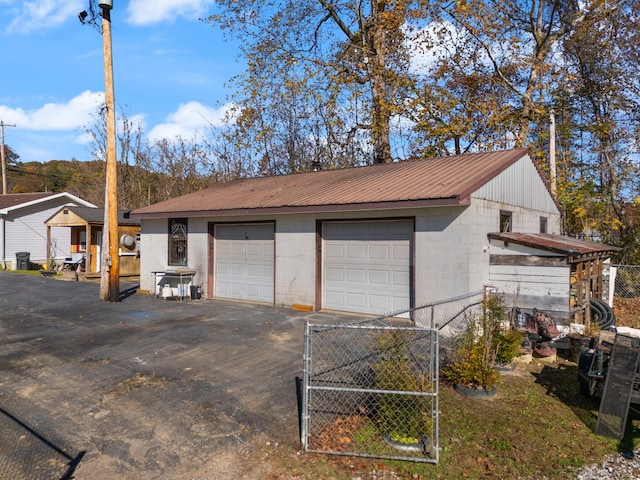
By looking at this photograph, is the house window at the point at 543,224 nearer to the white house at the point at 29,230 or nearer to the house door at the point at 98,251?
the house door at the point at 98,251

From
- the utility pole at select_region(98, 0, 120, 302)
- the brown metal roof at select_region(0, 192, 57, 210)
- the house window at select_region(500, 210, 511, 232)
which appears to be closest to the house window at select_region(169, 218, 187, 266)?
the utility pole at select_region(98, 0, 120, 302)

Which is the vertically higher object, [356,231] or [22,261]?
[356,231]

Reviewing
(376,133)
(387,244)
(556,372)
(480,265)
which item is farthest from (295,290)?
(376,133)

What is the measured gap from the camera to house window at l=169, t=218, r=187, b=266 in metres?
13.3

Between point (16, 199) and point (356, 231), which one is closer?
point (356, 231)

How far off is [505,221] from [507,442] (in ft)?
23.6

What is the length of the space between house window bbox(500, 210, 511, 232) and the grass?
4.97 m

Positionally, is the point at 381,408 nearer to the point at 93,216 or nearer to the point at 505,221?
the point at 505,221

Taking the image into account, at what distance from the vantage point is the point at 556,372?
6727 millimetres

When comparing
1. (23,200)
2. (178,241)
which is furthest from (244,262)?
(23,200)

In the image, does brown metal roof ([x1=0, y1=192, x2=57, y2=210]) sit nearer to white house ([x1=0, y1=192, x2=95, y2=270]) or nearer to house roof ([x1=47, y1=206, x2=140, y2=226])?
white house ([x1=0, y1=192, x2=95, y2=270])

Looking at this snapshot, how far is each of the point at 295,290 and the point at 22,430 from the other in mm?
7135

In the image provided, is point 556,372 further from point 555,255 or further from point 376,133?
point 376,133

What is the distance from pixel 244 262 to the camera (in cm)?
1223
